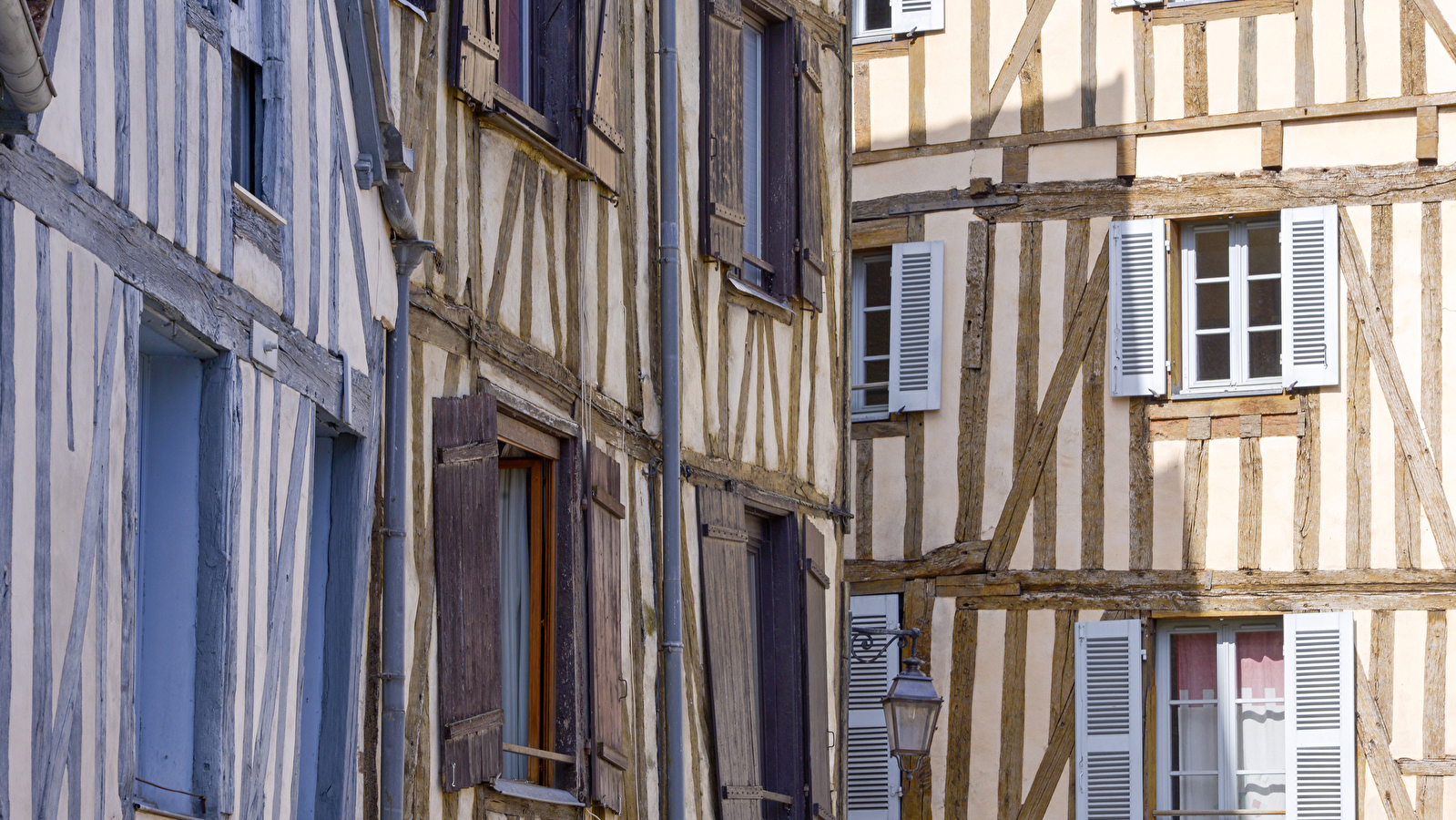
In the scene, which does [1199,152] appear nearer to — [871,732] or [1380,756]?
[1380,756]

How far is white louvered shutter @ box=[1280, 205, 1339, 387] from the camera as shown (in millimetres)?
11516

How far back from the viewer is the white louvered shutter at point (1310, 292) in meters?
11.5

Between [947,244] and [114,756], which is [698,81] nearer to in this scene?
[947,244]

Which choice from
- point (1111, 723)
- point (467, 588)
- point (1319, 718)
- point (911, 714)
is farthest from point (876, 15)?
point (467, 588)

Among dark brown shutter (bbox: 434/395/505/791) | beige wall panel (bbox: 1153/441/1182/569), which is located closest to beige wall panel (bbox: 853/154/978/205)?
beige wall panel (bbox: 1153/441/1182/569)

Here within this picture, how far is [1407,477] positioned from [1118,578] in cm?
163

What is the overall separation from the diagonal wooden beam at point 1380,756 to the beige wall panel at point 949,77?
3921mm

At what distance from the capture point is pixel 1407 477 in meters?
11.3

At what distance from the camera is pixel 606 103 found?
7637mm

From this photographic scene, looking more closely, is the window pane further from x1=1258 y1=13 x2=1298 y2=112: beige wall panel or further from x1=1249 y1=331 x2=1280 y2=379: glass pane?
x1=1258 y1=13 x2=1298 y2=112: beige wall panel

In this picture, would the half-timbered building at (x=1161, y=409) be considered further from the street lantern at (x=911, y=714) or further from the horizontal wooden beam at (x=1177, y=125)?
the street lantern at (x=911, y=714)

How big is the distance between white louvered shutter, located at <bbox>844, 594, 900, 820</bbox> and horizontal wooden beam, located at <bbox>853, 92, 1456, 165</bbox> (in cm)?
264

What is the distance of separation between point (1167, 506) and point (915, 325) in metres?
1.80

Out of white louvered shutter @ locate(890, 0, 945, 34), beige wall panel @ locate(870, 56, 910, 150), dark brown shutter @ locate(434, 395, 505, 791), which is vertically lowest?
dark brown shutter @ locate(434, 395, 505, 791)
